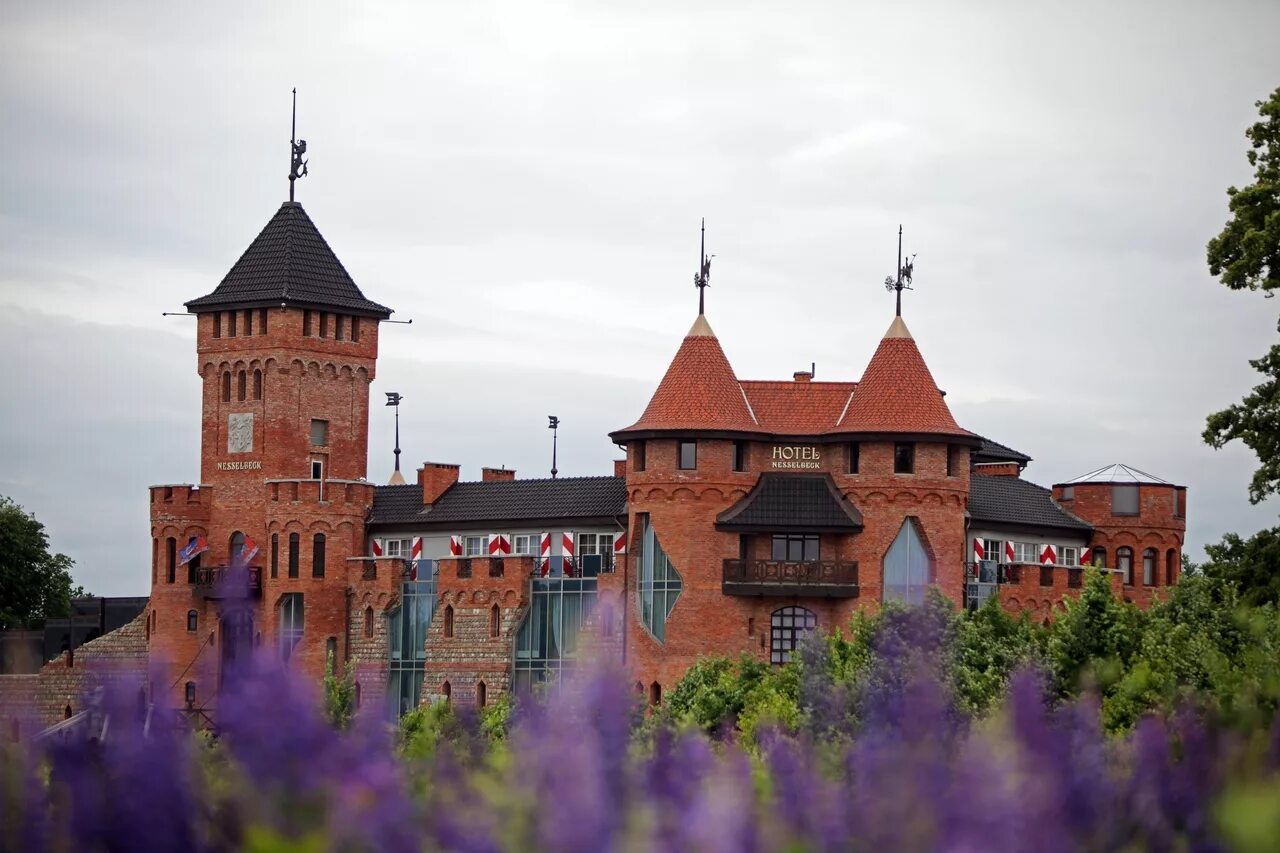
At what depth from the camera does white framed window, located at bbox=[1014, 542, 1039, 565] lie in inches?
2876

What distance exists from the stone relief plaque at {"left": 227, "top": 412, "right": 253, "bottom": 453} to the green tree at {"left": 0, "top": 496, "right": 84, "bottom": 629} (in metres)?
28.8

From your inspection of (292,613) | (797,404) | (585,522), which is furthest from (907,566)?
(292,613)

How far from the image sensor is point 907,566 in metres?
67.4

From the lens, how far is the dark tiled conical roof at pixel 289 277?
263 feet

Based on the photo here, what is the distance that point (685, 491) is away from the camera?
68.2m

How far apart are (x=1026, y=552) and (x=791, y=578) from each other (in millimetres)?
10502

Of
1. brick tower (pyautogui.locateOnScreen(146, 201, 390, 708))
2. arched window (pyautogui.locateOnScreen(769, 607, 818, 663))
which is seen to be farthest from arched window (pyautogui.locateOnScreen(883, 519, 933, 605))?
brick tower (pyautogui.locateOnScreen(146, 201, 390, 708))

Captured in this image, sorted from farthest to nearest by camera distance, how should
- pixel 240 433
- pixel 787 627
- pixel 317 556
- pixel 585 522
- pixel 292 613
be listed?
pixel 240 433, pixel 317 556, pixel 292 613, pixel 585 522, pixel 787 627

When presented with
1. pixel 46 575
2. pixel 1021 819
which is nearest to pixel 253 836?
pixel 1021 819

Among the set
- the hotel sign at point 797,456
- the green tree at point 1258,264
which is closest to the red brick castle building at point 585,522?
the hotel sign at point 797,456

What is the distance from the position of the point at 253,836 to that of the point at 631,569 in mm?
60404

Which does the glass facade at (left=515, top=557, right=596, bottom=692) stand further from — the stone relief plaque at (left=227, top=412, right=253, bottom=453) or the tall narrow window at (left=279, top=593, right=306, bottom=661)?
the stone relief plaque at (left=227, top=412, right=253, bottom=453)

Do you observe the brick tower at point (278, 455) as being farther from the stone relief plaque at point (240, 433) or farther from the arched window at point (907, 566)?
the arched window at point (907, 566)

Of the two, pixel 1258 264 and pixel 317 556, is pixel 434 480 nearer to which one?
pixel 317 556
